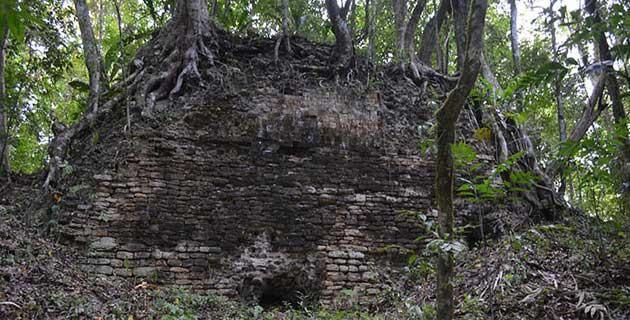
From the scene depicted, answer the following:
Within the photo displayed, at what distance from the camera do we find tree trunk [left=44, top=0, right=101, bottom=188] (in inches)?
244

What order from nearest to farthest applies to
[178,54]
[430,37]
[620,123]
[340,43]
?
[620,123] < [178,54] < [340,43] < [430,37]

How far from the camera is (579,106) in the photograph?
10.3m

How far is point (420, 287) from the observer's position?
588 centimetres

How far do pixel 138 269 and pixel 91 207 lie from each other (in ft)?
2.90

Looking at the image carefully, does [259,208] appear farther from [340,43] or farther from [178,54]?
[340,43]

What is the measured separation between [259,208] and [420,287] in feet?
6.89

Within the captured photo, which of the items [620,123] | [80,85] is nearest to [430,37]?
[80,85]

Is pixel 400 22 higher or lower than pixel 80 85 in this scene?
higher

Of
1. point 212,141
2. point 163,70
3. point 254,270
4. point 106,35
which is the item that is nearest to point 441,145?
point 254,270

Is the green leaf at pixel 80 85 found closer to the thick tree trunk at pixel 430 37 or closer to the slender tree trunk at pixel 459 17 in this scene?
the slender tree trunk at pixel 459 17

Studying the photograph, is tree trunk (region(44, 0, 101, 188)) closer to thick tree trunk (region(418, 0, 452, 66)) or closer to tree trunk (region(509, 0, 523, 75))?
thick tree trunk (region(418, 0, 452, 66))

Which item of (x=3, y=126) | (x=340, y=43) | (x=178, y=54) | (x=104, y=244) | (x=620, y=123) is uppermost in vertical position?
(x=340, y=43)

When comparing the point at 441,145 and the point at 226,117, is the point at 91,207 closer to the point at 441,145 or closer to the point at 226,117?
the point at 226,117

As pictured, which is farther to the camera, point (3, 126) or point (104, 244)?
point (3, 126)
